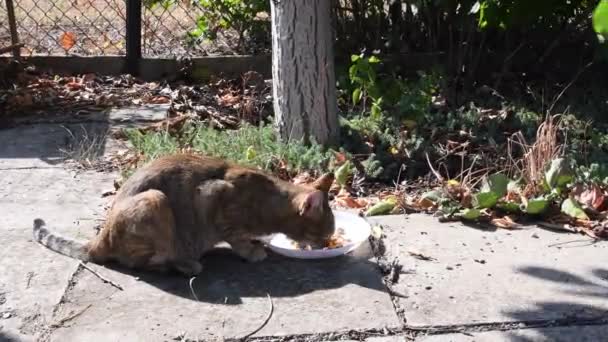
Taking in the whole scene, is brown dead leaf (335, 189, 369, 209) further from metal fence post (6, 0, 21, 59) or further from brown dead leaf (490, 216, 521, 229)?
metal fence post (6, 0, 21, 59)

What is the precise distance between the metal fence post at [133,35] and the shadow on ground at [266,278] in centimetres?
438

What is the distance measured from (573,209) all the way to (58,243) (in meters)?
2.82

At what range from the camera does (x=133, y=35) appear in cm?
876

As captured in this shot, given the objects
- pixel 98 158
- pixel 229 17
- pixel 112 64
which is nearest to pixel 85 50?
pixel 112 64

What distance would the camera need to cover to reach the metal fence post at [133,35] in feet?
28.6

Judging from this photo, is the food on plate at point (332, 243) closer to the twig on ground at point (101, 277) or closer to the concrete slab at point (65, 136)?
the twig on ground at point (101, 277)

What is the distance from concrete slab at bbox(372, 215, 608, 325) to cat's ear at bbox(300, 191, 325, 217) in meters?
0.46

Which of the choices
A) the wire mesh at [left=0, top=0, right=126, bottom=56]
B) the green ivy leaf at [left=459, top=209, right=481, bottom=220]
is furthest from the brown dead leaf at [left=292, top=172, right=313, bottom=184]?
the wire mesh at [left=0, top=0, right=126, bottom=56]

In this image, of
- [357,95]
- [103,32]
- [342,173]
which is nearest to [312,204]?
[342,173]

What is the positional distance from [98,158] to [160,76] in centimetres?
242

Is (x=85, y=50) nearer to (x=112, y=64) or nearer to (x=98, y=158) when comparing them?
(x=112, y=64)

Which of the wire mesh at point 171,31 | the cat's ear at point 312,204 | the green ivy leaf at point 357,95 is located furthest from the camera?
the wire mesh at point 171,31

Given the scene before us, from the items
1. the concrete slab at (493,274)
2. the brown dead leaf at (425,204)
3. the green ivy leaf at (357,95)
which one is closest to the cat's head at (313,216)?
the concrete slab at (493,274)

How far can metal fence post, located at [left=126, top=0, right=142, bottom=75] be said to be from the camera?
8727 mm
